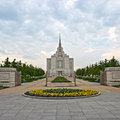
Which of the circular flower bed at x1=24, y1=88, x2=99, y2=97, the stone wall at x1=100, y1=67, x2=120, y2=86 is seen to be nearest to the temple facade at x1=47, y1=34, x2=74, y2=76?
the stone wall at x1=100, y1=67, x2=120, y2=86

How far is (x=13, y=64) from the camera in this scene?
4109 centimetres

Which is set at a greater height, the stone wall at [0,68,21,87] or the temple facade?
the temple facade

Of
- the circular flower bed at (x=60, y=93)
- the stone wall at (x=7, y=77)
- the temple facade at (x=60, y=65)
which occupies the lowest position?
the circular flower bed at (x=60, y=93)

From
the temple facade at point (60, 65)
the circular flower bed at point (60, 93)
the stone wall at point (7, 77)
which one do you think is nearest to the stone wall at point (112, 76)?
the circular flower bed at point (60, 93)

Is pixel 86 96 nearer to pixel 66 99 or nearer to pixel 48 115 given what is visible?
pixel 66 99

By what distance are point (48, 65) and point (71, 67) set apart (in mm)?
21649

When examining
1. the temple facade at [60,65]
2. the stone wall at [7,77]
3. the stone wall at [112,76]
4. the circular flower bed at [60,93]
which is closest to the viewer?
the circular flower bed at [60,93]

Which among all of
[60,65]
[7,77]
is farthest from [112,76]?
[60,65]

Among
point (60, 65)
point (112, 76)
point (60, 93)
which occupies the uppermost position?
point (60, 65)

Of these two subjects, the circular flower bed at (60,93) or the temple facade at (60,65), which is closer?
the circular flower bed at (60,93)

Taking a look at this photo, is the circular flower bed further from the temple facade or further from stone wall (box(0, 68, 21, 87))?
the temple facade

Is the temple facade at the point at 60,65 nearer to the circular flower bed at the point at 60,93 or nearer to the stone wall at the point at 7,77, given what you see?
the stone wall at the point at 7,77

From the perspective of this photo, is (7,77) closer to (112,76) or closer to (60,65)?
(112,76)

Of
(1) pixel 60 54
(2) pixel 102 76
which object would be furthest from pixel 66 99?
(1) pixel 60 54
